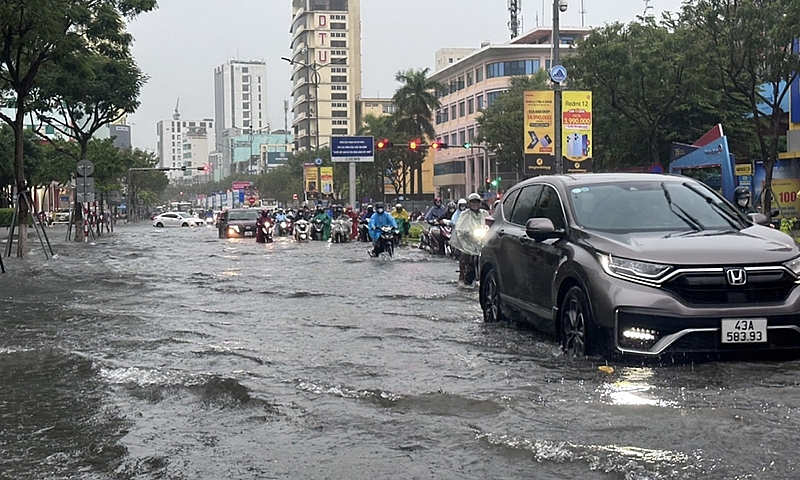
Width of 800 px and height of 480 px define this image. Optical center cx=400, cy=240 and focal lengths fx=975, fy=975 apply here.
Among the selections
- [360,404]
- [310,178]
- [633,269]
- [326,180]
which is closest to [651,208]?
[633,269]

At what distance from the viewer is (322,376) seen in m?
8.01

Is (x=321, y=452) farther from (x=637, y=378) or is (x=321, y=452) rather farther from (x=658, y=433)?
(x=637, y=378)

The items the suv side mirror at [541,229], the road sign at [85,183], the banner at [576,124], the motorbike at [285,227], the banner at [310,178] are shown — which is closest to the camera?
the suv side mirror at [541,229]

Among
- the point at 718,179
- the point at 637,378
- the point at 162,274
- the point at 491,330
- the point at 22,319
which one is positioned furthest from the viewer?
the point at 718,179

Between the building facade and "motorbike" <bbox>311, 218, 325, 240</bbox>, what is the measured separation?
135 feet

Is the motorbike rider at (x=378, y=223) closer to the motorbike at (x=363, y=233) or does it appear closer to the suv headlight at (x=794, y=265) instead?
the motorbike at (x=363, y=233)

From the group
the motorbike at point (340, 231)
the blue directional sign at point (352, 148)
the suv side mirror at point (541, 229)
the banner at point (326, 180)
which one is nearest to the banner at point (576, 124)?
the motorbike at point (340, 231)

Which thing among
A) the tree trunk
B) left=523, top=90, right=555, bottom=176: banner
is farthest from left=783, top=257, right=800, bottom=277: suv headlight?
the tree trunk

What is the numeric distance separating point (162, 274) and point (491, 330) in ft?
39.6

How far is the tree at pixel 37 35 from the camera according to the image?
870 inches

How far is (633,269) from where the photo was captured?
25.2 ft

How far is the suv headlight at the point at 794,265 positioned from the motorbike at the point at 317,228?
1348 inches

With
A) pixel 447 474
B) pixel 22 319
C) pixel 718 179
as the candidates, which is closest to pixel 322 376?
pixel 447 474

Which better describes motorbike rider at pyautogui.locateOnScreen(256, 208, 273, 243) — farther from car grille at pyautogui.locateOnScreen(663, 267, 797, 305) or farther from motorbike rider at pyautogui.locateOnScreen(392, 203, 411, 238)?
car grille at pyautogui.locateOnScreen(663, 267, 797, 305)
